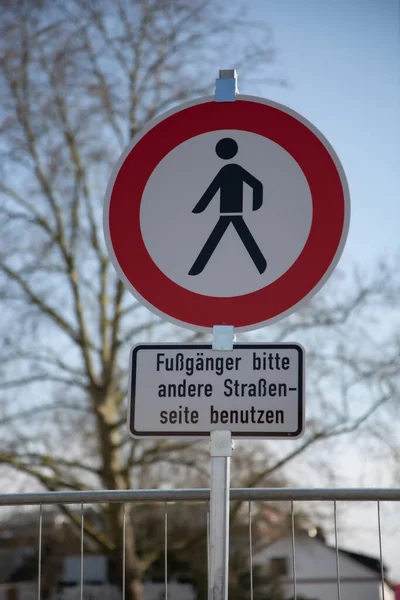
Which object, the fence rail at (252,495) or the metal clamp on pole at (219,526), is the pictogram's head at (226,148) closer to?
the metal clamp on pole at (219,526)

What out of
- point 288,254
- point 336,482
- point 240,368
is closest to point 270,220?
point 288,254

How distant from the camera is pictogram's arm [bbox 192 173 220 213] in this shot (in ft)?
7.61

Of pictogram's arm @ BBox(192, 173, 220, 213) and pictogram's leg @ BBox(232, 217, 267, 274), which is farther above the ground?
pictogram's arm @ BBox(192, 173, 220, 213)

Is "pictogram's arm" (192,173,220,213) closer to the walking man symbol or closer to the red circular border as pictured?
the walking man symbol

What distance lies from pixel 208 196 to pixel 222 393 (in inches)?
20.7

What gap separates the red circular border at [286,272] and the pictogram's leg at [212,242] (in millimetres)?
85

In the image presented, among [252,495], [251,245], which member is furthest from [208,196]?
[252,495]

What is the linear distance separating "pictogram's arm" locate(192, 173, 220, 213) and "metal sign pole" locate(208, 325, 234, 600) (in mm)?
592

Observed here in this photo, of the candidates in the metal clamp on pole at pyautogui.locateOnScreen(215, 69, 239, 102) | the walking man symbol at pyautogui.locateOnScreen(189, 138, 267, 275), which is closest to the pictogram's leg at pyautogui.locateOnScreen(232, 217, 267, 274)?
the walking man symbol at pyautogui.locateOnScreen(189, 138, 267, 275)

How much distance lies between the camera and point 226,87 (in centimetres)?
246

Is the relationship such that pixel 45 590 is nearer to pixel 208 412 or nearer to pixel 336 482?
pixel 336 482

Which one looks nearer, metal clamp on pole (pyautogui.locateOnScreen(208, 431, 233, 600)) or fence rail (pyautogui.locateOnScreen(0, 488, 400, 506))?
metal clamp on pole (pyautogui.locateOnScreen(208, 431, 233, 600))

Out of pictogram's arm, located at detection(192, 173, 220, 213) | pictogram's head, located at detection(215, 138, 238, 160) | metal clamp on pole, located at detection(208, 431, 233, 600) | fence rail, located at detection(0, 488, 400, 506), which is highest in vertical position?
pictogram's head, located at detection(215, 138, 238, 160)

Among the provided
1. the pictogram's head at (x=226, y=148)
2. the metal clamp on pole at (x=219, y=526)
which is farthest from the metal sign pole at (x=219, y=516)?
the pictogram's head at (x=226, y=148)
